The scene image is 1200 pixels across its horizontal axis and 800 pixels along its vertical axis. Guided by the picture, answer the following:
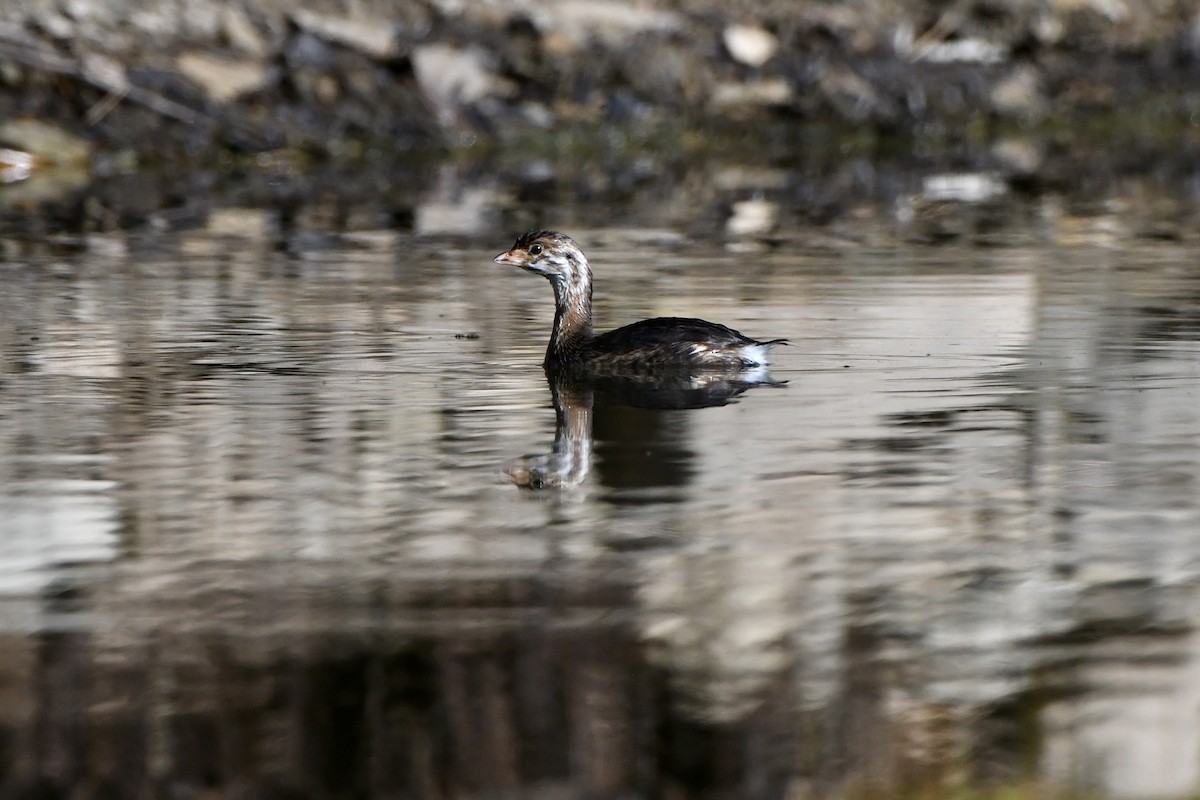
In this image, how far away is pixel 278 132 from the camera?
26375mm

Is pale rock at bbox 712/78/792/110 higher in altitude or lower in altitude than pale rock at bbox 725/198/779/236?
higher

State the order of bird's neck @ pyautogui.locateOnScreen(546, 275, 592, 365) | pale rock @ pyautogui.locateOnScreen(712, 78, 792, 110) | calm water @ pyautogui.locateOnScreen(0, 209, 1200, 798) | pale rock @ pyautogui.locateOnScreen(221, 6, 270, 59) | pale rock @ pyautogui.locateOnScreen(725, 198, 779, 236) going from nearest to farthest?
calm water @ pyautogui.locateOnScreen(0, 209, 1200, 798) < bird's neck @ pyautogui.locateOnScreen(546, 275, 592, 365) < pale rock @ pyautogui.locateOnScreen(725, 198, 779, 236) < pale rock @ pyautogui.locateOnScreen(221, 6, 270, 59) < pale rock @ pyautogui.locateOnScreen(712, 78, 792, 110)

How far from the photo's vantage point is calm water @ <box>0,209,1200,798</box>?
5277mm

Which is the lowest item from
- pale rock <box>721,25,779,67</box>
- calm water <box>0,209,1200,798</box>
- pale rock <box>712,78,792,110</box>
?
calm water <box>0,209,1200,798</box>

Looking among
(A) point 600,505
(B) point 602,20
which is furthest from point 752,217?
(A) point 600,505

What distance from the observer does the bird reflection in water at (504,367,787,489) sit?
28.4 ft

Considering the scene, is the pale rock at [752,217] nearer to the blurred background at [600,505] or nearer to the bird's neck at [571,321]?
the blurred background at [600,505]

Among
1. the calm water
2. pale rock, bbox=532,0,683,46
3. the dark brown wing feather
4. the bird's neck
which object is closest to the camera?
the calm water

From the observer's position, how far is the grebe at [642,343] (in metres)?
10.6

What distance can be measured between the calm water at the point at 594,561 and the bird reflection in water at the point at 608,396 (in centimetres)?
4

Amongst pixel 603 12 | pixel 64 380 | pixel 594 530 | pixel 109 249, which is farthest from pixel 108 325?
pixel 603 12

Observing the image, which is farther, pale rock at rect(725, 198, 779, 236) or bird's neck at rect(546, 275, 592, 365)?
pale rock at rect(725, 198, 779, 236)

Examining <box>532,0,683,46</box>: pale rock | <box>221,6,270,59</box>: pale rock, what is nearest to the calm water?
<box>221,6,270,59</box>: pale rock

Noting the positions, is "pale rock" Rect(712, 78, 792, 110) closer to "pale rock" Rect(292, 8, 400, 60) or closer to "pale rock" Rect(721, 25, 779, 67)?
"pale rock" Rect(721, 25, 779, 67)
